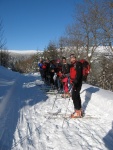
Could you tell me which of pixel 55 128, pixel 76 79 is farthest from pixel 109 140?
pixel 76 79

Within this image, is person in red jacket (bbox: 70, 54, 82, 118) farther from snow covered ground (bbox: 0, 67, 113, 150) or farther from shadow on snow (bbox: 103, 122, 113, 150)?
shadow on snow (bbox: 103, 122, 113, 150)

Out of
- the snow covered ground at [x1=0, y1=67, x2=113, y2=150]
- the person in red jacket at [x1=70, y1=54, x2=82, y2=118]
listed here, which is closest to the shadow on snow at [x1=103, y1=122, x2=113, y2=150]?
the snow covered ground at [x1=0, y1=67, x2=113, y2=150]

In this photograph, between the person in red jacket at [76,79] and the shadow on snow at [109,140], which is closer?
the shadow on snow at [109,140]

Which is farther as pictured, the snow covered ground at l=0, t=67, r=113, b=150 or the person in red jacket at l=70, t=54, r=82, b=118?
the person in red jacket at l=70, t=54, r=82, b=118

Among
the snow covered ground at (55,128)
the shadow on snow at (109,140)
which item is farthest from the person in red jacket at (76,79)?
the shadow on snow at (109,140)

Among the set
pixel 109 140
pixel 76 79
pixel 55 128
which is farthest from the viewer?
pixel 76 79

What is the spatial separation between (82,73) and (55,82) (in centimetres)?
667

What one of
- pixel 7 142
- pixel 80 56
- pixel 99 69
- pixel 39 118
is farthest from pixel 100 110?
pixel 99 69

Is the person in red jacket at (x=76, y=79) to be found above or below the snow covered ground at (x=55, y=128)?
above

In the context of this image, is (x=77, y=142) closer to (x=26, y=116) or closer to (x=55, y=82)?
(x=26, y=116)

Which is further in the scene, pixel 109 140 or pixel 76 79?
pixel 76 79

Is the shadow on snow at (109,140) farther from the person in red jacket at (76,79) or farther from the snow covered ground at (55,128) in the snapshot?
the person in red jacket at (76,79)

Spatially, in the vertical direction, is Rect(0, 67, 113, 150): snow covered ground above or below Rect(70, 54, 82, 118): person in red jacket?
below

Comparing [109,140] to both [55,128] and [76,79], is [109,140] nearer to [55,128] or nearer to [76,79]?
[55,128]
